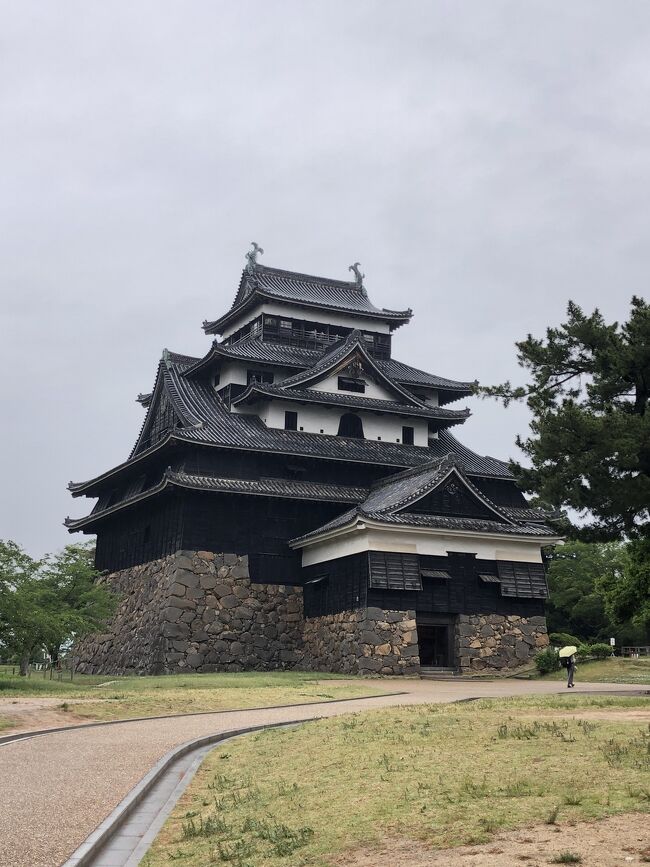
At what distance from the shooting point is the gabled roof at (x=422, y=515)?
1486 inches

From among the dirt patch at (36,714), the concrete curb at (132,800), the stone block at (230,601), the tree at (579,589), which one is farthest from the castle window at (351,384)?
the concrete curb at (132,800)

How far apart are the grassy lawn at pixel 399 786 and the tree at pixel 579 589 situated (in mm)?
40913

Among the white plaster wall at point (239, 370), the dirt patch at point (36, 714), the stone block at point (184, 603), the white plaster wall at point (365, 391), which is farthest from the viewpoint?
the white plaster wall at point (239, 370)

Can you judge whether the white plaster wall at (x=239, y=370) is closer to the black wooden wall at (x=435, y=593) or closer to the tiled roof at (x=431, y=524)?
the tiled roof at (x=431, y=524)

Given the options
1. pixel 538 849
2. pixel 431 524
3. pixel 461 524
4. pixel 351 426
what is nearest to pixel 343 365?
pixel 351 426

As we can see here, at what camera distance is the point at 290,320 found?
54.6 metres

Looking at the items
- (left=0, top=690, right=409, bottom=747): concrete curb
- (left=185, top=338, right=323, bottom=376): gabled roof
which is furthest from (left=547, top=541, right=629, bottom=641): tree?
(left=0, top=690, right=409, bottom=747): concrete curb

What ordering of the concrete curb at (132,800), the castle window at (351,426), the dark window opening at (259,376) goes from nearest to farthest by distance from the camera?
1. the concrete curb at (132,800)
2. the castle window at (351,426)
3. the dark window opening at (259,376)

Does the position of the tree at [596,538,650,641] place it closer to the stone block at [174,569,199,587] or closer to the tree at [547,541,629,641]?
the stone block at [174,569,199,587]

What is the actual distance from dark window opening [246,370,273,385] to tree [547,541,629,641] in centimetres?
2221

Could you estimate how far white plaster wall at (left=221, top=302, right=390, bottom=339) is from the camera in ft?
178

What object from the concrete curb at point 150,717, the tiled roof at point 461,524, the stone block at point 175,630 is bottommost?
the concrete curb at point 150,717

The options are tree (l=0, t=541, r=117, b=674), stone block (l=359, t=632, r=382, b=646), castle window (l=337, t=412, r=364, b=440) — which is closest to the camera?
tree (l=0, t=541, r=117, b=674)

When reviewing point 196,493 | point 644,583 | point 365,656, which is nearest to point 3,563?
point 196,493
